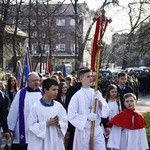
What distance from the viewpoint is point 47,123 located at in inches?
225

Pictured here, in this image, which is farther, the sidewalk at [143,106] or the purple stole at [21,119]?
the sidewalk at [143,106]

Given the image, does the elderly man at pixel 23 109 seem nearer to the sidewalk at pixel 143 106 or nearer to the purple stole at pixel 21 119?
the purple stole at pixel 21 119

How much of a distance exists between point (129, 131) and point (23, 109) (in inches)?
71.0

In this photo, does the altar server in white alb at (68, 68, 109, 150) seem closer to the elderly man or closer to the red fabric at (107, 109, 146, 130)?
the red fabric at (107, 109, 146, 130)

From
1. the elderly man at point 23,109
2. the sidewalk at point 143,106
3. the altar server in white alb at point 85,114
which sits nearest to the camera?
the altar server in white alb at point 85,114

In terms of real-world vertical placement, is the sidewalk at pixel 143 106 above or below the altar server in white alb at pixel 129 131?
below

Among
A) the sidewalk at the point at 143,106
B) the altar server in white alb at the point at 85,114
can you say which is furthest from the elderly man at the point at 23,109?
the sidewalk at the point at 143,106

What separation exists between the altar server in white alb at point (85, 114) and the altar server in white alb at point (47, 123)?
1071 mm

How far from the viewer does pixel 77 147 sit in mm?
7098

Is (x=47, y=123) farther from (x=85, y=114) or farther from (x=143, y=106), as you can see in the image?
(x=143, y=106)

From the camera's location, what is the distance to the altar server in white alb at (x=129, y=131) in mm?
7136

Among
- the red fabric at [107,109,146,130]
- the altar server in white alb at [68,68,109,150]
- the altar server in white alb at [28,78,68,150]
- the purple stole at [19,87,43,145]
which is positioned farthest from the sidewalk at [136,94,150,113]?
the altar server in white alb at [28,78,68,150]

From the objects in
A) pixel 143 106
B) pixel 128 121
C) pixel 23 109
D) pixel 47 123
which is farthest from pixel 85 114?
pixel 143 106

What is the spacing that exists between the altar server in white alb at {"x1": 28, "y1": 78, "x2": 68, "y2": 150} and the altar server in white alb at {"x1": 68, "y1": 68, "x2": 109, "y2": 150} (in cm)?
107
